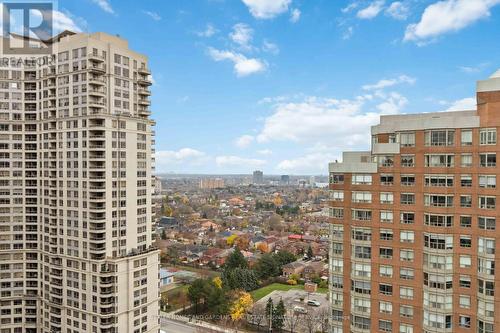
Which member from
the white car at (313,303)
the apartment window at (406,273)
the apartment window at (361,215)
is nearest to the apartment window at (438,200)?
the apartment window at (361,215)

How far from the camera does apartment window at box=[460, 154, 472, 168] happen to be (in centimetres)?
1873

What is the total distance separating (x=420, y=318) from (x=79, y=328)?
2802 cm

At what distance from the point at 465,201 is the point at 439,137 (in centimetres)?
346

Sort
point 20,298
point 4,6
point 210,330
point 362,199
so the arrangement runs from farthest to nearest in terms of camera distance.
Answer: point 210,330
point 20,298
point 4,6
point 362,199

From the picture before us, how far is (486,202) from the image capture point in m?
18.5

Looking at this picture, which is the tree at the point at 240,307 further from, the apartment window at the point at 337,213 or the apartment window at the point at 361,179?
the apartment window at the point at 361,179

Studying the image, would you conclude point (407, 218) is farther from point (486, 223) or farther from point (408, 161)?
point (486, 223)

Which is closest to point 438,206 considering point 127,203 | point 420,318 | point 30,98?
point 420,318

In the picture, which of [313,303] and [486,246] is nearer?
[486,246]

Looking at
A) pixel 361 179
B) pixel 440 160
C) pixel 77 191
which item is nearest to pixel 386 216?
pixel 361 179

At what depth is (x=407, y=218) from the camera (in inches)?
789

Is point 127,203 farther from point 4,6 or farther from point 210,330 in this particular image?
point 210,330

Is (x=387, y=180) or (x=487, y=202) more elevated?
(x=387, y=180)

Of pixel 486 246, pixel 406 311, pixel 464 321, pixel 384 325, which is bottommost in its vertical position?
pixel 384 325
